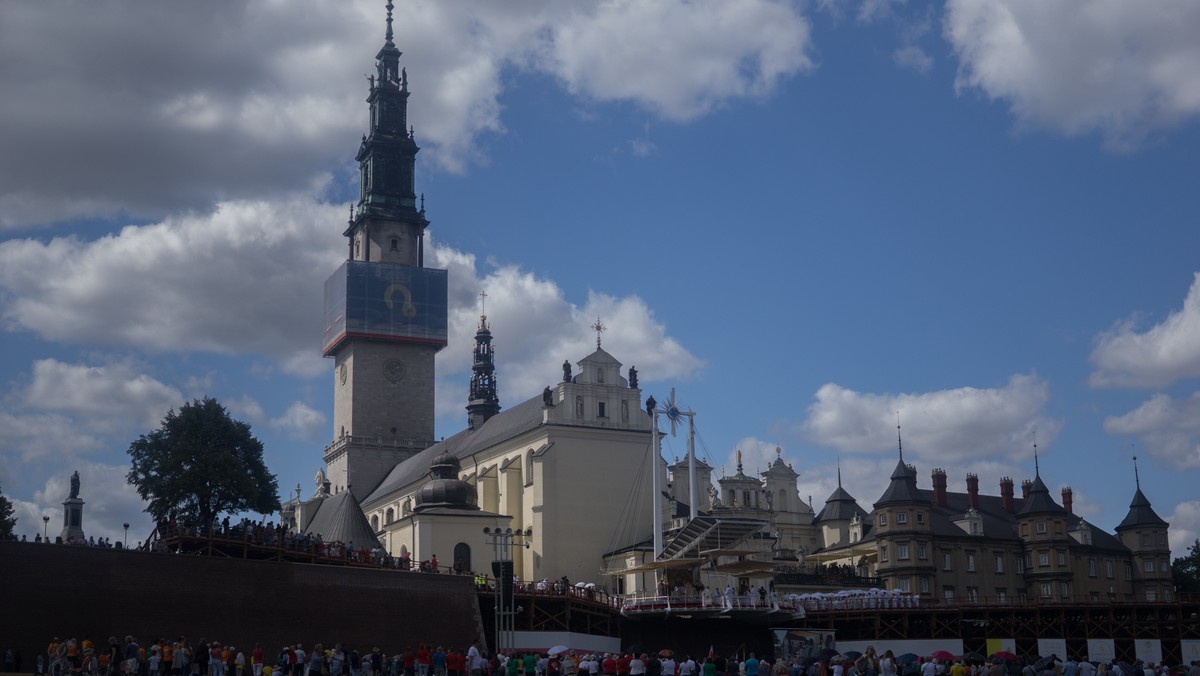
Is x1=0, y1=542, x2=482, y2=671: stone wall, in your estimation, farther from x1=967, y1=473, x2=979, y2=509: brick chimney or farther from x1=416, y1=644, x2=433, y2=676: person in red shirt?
x1=967, y1=473, x2=979, y2=509: brick chimney

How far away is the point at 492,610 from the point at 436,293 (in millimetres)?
54238

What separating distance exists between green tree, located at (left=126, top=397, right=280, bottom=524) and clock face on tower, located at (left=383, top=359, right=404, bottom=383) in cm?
3629

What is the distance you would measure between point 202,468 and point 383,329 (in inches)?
1581

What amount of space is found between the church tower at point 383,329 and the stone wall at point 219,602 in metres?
52.9

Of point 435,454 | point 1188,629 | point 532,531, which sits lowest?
point 1188,629

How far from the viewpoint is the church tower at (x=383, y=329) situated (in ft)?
355

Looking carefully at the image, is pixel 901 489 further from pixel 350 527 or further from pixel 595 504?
pixel 350 527

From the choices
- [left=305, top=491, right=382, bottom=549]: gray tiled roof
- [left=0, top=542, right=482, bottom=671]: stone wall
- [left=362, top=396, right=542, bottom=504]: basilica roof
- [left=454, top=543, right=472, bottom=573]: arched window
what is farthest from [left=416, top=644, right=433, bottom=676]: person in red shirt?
[left=362, top=396, right=542, bottom=504]: basilica roof

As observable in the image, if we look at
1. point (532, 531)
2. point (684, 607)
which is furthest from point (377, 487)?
point (684, 607)

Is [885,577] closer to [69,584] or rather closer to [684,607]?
[684,607]

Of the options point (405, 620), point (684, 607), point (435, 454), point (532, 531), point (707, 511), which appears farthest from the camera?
point (435, 454)

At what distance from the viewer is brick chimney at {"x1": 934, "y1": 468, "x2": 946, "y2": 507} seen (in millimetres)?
94188

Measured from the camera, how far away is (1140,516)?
95.5 m

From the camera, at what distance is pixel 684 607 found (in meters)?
63.9
